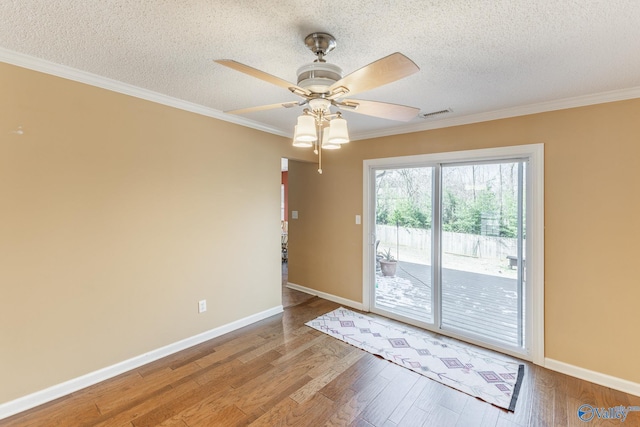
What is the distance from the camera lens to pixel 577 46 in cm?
169

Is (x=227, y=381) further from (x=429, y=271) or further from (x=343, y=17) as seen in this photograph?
(x=343, y=17)

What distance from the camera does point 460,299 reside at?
127 inches

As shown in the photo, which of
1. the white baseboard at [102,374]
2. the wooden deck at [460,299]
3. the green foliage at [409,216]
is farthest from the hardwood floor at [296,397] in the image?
the green foliage at [409,216]

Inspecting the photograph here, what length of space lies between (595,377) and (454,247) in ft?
5.02

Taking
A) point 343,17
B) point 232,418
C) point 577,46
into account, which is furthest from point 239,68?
point 232,418

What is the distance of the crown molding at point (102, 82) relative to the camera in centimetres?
191

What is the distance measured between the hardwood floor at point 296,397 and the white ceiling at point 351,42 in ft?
7.96

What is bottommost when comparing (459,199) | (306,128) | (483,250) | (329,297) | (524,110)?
(329,297)

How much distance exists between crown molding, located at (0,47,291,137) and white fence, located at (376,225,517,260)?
2.34m

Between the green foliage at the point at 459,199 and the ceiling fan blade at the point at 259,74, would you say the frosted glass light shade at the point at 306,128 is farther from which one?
the green foliage at the point at 459,199

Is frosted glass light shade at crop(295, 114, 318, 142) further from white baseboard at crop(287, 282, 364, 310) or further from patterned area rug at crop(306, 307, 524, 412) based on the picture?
white baseboard at crop(287, 282, 364, 310)

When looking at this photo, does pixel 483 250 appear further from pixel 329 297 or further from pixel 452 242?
pixel 329 297

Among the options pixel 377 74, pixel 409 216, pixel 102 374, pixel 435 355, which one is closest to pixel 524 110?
pixel 409 216

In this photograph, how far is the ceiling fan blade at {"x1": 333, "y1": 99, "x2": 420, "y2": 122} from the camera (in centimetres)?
166
